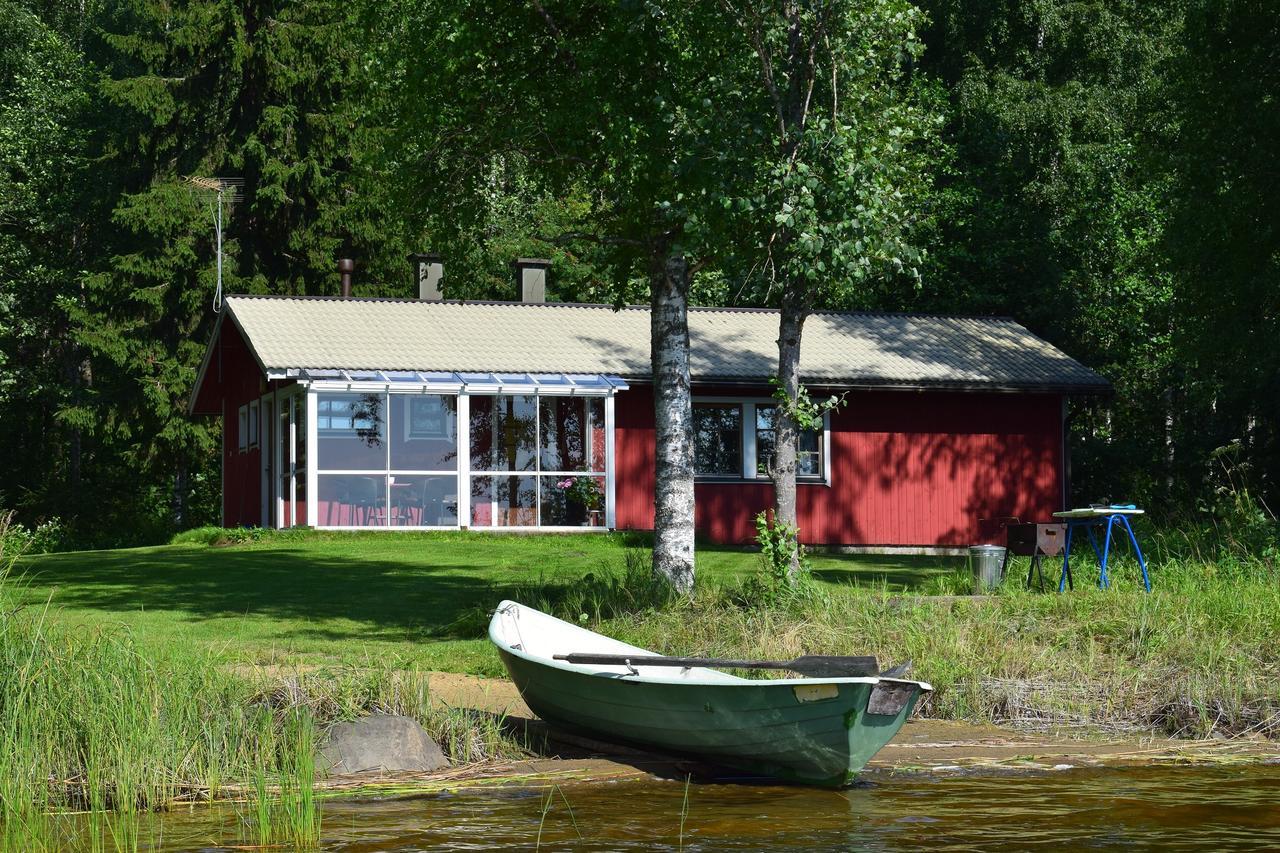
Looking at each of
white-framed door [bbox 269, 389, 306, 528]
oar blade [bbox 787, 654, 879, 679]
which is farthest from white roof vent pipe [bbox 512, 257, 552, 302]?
oar blade [bbox 787, 654, 879, 679]

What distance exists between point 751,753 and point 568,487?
1662 cm

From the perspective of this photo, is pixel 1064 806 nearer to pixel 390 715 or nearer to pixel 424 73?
pixel 390 715

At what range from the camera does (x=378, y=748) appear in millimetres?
9461

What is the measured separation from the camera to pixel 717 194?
12.6 meters

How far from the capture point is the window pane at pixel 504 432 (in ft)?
83.5

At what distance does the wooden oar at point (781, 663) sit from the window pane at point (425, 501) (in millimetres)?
15388

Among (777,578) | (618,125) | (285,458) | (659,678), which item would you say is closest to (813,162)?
(618,125)

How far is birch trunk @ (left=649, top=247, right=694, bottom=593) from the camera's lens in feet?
47.3

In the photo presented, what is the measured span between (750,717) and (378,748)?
Answer: 2.35 m

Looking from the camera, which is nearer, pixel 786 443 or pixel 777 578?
pixel 777 578

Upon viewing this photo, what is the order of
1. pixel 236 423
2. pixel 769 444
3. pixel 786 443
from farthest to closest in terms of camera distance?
1. pixel 236 423
2. pixel 769 444
3. pixel 786 443

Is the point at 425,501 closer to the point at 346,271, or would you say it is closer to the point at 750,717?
the point at 346,271

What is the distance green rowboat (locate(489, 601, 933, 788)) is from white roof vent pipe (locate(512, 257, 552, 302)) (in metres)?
20.5

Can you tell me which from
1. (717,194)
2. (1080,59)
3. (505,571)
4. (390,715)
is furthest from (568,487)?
(1080,59)
